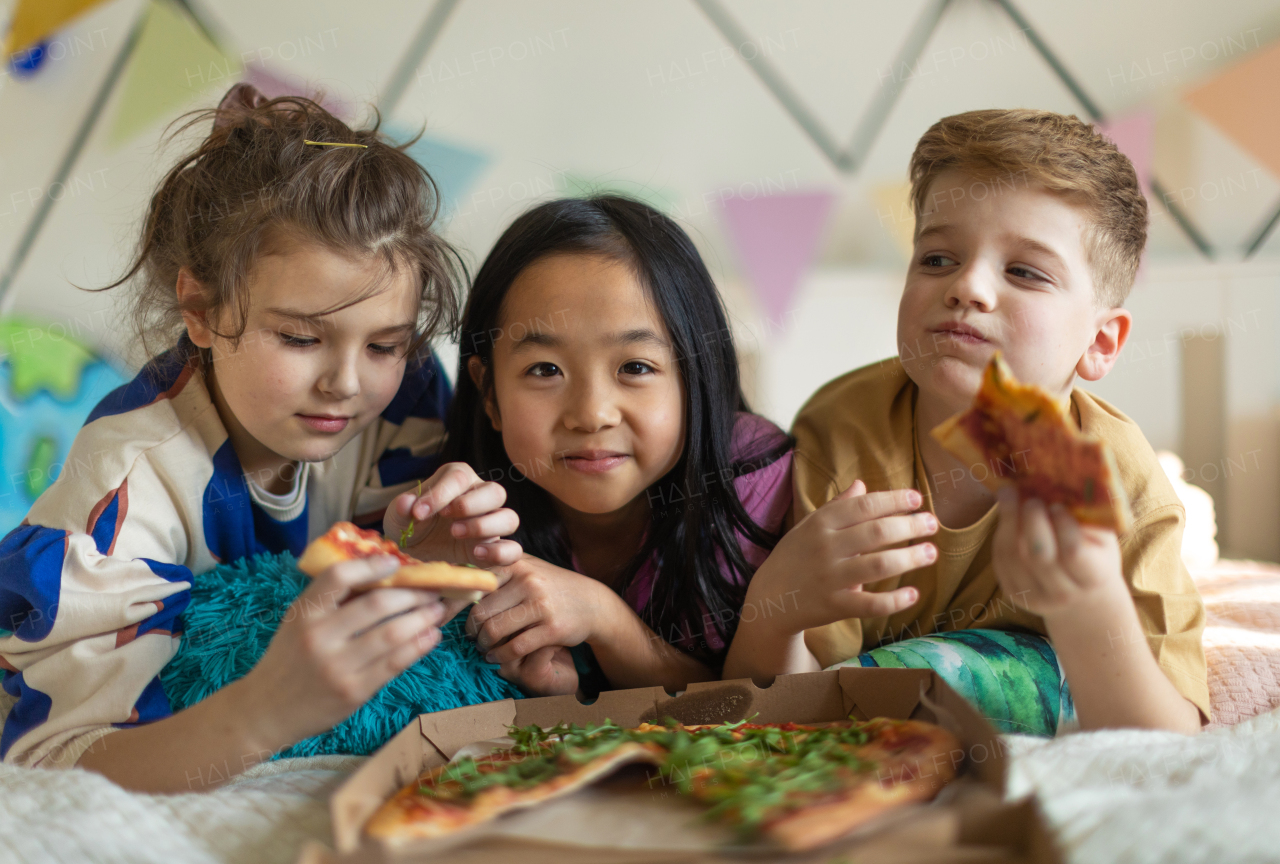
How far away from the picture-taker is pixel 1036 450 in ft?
1.97

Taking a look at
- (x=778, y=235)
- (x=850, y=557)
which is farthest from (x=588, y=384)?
(x=778, y=235)

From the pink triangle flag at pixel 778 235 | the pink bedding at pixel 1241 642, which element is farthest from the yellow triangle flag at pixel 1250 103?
the pink bedding at pixel 1241 642

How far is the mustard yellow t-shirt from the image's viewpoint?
0.85 m

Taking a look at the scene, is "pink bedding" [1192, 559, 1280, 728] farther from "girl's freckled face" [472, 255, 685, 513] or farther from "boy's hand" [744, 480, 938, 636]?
"girl's freckled face" [472, 255, 685, 513]

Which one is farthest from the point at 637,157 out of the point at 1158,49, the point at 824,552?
the point at 824,552

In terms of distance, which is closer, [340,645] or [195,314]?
[340,645]

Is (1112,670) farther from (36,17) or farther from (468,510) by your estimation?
(36,17)

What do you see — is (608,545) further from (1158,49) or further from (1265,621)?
(1158,49)

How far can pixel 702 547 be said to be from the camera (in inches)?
39.4

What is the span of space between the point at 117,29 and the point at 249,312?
4.73 ft

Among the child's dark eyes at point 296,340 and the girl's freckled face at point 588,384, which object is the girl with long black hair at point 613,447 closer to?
the girl's freckled face at point 588,384

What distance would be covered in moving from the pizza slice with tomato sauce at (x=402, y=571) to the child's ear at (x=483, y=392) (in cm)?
34

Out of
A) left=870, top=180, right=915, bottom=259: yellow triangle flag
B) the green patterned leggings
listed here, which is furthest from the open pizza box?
left=870, top=180, right=915, bottom=259: yellow triangle flag

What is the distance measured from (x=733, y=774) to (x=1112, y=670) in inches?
13.8
